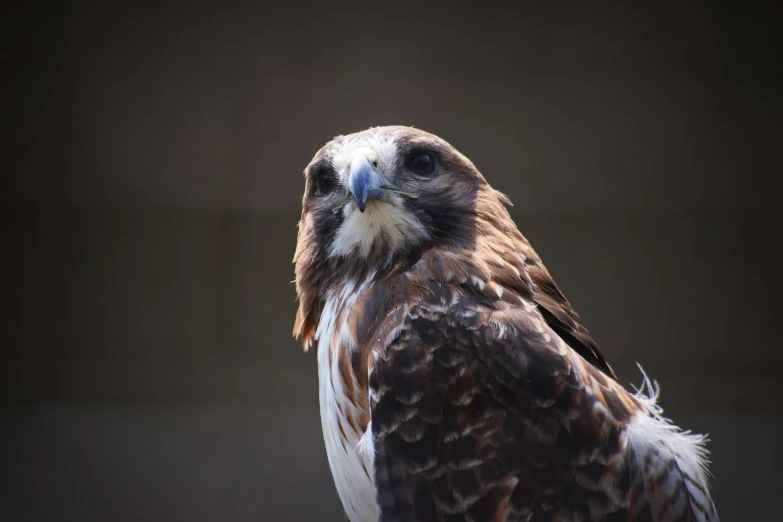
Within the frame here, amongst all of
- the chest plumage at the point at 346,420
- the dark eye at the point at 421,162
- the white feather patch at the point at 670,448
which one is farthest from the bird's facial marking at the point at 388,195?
the white feather patch at the point at 670,448

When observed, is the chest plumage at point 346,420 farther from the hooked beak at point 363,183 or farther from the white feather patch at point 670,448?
the white feather patch at point 670,448

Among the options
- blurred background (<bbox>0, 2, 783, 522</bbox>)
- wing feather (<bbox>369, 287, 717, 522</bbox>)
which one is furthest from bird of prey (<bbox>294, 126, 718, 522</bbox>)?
blurred background (<bbox>0, 2, 783, 522</bbox>)

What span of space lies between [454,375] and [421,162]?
1.53ft

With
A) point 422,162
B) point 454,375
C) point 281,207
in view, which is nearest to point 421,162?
point 422,162

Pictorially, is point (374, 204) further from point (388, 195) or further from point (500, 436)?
point (500, 436)

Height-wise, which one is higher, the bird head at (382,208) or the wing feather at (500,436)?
the bird head at (382,208)

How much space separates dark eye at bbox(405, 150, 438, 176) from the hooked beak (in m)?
0.11

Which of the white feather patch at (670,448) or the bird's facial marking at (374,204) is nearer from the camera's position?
the white feather patch at (670,448)

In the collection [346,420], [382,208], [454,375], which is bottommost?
[346,420]

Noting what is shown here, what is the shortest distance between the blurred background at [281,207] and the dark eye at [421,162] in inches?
32.2

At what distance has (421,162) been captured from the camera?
50.5 inches

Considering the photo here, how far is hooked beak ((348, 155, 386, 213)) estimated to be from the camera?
3.75ft

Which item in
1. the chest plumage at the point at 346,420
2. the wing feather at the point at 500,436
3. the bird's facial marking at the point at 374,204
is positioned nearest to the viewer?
the wing feather at the point at 500,436

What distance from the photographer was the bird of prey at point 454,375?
0.94 meters
